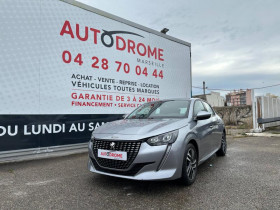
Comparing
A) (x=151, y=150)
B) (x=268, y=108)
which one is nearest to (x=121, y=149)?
(x=151, y=150)

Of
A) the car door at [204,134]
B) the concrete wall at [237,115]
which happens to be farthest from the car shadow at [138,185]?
the concrete wall at [237,115]

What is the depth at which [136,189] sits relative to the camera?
3.25 m

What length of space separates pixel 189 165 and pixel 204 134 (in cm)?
84

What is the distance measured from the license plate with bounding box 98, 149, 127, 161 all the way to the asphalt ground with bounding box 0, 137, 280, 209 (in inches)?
20.8

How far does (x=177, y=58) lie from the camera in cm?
895

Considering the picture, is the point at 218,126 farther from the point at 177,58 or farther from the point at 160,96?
the point at 177,58

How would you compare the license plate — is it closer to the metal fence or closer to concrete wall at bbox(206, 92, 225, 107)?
the metal fence

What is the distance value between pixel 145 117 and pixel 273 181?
7.88 feet

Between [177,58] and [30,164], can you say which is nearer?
[30,164]

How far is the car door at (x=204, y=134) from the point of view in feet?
12.4

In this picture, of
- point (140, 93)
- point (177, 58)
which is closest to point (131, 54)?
point (140, 93)

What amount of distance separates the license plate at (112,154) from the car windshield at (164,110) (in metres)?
1.22

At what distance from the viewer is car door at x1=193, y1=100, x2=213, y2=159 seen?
3785 millimetres

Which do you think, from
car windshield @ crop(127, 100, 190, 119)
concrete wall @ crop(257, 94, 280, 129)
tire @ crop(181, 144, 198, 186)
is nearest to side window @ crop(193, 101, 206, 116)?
car windshield @ crop(127, 100, 190, 119)
